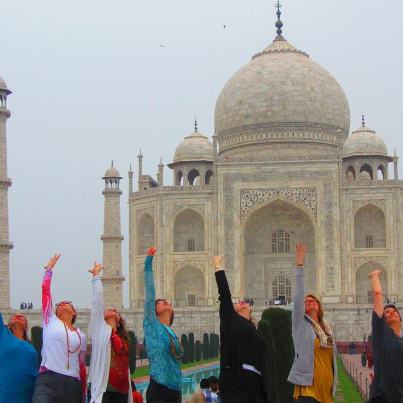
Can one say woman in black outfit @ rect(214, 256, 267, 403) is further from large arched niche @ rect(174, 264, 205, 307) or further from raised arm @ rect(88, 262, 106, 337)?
large arched niche @ rect(174, 264, 205, 307)

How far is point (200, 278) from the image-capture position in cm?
2731

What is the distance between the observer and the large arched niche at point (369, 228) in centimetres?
2670

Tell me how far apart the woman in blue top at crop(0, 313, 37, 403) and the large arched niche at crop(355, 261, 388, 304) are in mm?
21931

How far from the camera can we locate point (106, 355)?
Answer: 16.9 ft

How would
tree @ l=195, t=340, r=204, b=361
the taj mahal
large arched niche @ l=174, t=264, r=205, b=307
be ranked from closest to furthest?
1. tree @ l=195, t=340, r=204, b=361
2. the taj mahal
3. large arched niche @ l=174, t=264, r=205, b=307

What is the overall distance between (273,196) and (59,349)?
21.9 m

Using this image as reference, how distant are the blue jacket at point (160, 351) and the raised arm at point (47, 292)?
51cm

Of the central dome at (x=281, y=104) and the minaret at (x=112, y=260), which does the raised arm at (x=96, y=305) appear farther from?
the central dome at (x=281, y=104)

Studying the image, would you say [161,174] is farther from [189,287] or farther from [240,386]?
[240,386]

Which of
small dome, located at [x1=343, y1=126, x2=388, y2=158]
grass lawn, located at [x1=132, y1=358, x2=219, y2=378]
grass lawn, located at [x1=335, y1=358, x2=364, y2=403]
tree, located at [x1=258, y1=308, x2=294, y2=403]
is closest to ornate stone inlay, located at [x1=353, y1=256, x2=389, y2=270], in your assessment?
small dome, located at [x1=343, y1=126, x2=388, y2=158]

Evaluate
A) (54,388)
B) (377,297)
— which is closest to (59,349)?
(54,388)

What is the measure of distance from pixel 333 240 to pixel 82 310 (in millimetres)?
6719

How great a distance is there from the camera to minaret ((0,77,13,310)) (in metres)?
23.3

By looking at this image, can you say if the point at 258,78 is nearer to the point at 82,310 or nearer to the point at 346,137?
the point at 346,137
